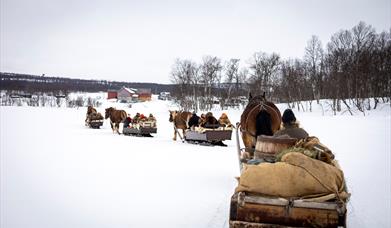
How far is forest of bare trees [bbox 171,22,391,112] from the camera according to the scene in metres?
41.5

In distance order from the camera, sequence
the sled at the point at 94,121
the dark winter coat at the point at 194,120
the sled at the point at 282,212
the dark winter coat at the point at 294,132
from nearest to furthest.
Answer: the sled at the point at 282,212 → the dark winter coat at the point at 294,132 → the dark winter coat at the point at 194,120 → the sled at the point at 94,121

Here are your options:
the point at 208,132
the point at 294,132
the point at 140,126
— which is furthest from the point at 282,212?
the point at 140,126

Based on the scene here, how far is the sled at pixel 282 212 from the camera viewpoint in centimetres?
360

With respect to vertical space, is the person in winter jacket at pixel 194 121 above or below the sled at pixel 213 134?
above

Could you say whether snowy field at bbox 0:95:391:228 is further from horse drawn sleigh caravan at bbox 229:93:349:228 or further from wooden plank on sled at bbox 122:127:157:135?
wooden plank on sled at bbox 122:127:157:135

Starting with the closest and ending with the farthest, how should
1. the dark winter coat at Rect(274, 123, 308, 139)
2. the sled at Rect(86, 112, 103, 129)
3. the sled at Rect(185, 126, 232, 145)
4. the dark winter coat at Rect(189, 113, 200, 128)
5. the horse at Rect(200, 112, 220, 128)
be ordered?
the dark winter coat at Rect(274, 123, 308, 139) < the sled at Rect(185, 126, 232, 145) < the horse at Rect(200, 112, 220, 128) < the dark winter coat at Rect(189, 113, 200, 128) < the sled at Rect(86, 112, 103, 129)

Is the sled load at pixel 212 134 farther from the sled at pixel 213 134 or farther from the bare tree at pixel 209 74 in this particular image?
the bare tree at pixel 209 74

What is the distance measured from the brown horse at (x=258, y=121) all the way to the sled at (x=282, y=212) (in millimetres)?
4905

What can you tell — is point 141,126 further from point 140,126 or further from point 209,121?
point 209,121

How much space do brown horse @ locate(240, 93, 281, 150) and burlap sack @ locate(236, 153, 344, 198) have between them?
4.79 m

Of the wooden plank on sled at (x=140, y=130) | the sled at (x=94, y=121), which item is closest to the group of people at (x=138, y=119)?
the wooden plank on sled at (x=140, y=130)

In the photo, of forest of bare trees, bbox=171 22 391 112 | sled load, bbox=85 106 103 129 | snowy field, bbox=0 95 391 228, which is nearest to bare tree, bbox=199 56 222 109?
forest of bare trees, bbox=171 22 391 112

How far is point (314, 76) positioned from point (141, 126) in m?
38.3

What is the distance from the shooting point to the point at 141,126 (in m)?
23.0
